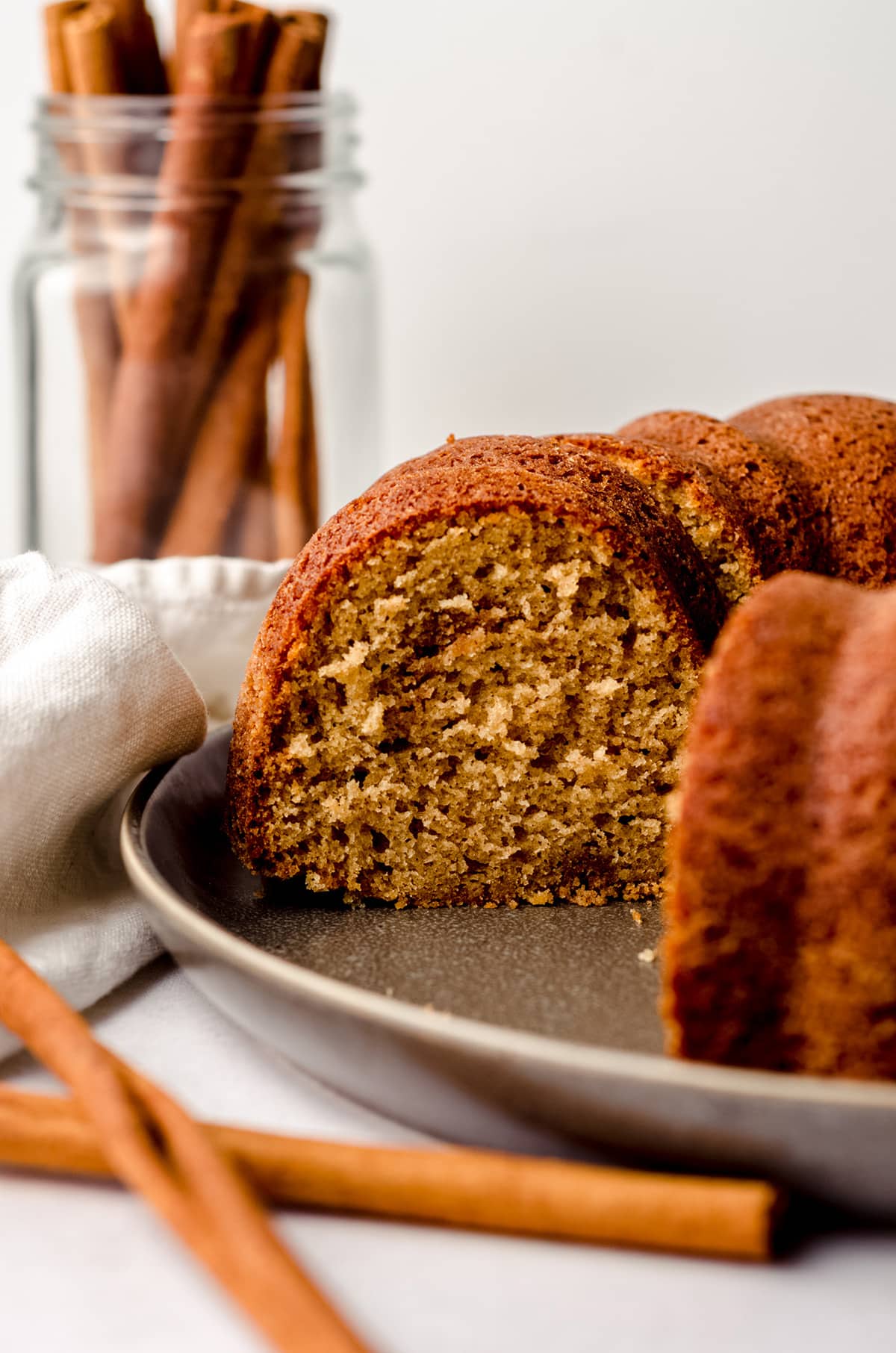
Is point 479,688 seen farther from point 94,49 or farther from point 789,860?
point 94,49

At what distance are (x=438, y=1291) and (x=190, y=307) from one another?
1939 mm

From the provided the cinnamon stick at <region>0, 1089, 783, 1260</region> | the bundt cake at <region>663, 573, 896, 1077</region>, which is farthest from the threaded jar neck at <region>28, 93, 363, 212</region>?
the cinnamon stick at <region>0, 1089, 783, 1260</region>

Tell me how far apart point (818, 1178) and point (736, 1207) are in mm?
70

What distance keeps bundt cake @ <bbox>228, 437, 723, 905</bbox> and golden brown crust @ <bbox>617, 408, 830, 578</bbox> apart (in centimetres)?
13

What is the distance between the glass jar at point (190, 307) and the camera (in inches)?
105

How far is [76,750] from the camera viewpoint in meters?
1.73

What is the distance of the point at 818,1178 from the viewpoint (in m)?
1.14

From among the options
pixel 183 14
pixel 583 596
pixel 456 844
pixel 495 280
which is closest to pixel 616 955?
pixel 456 844

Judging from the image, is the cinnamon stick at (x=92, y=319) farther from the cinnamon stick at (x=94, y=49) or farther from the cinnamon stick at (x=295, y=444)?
the cinnamon stick at (x=295, y=444)

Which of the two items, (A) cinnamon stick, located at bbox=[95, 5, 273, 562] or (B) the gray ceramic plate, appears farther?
(A) cinnamon stick, located at bbox=[95, 5, 273, 562]

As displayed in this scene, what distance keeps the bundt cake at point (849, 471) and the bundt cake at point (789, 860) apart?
836 mm

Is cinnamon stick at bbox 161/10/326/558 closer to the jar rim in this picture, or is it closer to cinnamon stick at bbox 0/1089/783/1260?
the jar rim

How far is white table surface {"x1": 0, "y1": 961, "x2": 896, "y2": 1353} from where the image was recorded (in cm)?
109

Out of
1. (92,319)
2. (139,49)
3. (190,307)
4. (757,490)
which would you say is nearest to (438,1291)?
(757,490)
